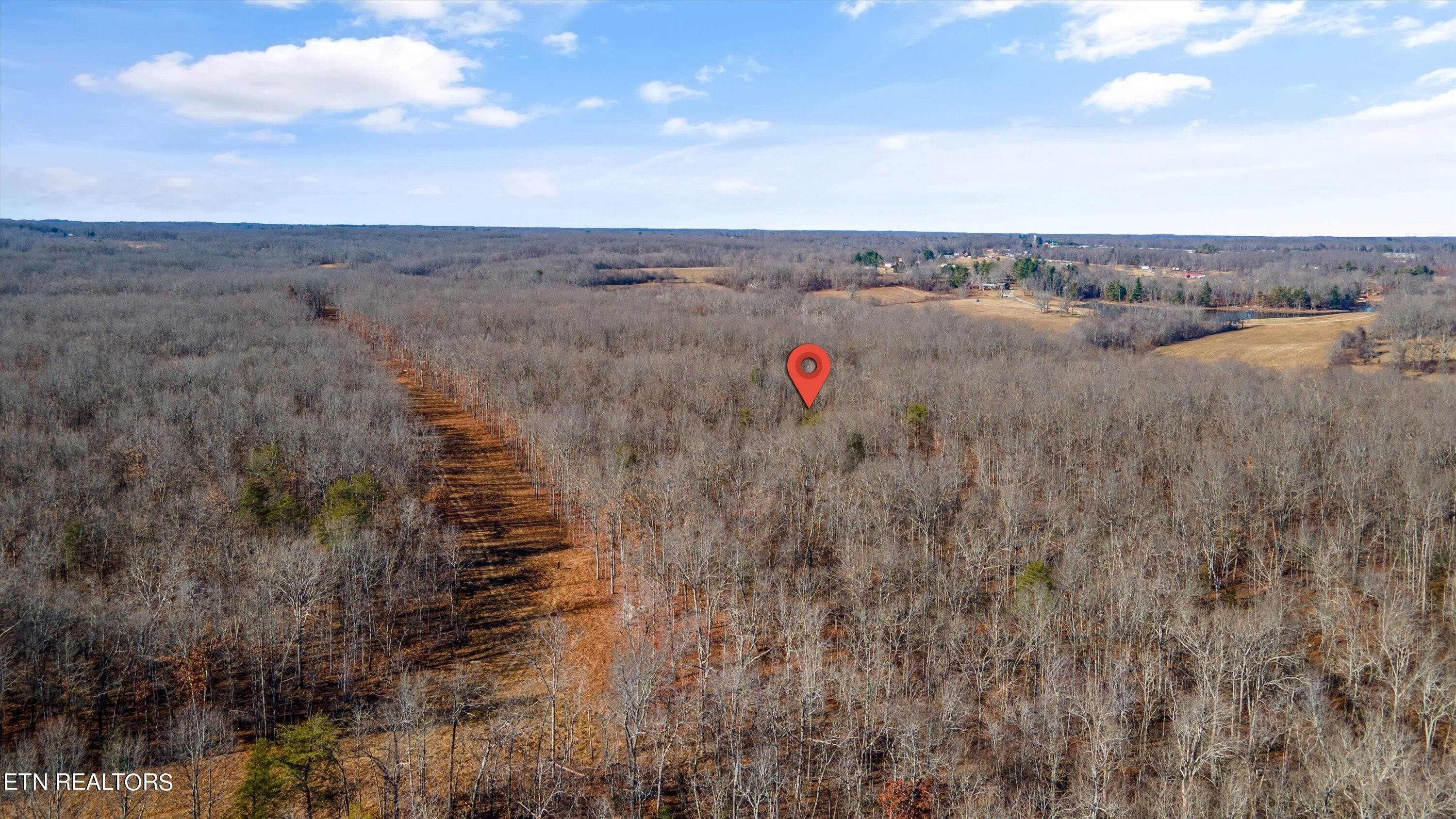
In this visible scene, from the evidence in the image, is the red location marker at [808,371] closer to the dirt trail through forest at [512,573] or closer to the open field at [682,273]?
the dirt trail through forest at [512,573]

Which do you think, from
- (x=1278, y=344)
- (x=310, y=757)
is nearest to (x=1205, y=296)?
(x=1278, y=344)

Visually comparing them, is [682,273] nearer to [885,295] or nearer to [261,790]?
[885,295]

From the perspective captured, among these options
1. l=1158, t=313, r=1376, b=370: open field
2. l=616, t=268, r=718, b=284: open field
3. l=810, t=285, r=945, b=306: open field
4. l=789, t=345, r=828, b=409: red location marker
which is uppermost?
l=616, t=268, r=718, b=284: open field

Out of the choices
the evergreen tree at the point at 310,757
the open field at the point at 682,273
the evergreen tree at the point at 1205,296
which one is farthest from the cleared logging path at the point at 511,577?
the evergreen tree at the point at 1205,296

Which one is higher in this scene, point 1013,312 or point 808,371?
point 1013,312

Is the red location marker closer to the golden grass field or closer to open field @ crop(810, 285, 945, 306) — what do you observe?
open field @ crop(810, 285, 945, 306)

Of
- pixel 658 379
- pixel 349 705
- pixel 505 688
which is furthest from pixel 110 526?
pixel 658 379

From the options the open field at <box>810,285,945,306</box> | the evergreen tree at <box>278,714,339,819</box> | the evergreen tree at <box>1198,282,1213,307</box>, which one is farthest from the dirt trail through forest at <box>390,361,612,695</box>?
the evergreen tree at <box>1198,282,1213,307</box>
